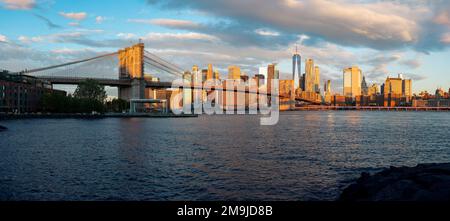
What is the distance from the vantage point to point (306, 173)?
20953 millimetres

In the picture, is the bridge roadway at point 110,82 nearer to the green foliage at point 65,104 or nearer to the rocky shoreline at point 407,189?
the green foliage at point 65,104

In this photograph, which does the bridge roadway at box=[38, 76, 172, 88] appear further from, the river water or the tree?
the river water

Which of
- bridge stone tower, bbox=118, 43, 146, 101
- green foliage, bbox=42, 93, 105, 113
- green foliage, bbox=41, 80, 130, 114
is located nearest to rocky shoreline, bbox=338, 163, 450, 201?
green foliage, bbox=42, 93, 105, 113

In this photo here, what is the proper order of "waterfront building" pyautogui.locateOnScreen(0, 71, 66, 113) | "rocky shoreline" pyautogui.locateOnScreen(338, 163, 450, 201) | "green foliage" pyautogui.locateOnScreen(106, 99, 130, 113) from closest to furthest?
"rocky shoreline" pyautogui.locateOnScreen(338, 163, 450, 201)
"waterfront building" pyautogui.locateOnScreen(0, 71, 66, 113)
"green foliage" pyautogui.locateOnScreen(106, 99, 130, 113)

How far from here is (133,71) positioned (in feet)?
410

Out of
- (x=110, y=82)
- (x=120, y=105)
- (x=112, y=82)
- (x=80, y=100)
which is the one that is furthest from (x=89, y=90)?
(x=120, y=105)

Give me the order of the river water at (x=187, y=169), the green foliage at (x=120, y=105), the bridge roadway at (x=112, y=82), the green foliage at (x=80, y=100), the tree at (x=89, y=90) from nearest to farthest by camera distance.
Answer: the river water at (x=187, y=169) < the green foliage at (x=80, y=100) < the bridge roadway at (x=112, y=82) < the tree at (x=89, y=90) < the green foliage at (x=120, y=105)

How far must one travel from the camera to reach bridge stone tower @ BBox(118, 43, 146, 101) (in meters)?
119

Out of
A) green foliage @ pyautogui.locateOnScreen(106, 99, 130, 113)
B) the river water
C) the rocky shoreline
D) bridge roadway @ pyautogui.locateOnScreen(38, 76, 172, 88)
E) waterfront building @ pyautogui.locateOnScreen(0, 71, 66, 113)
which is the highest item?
bridge roadway @ pyautogui.locateOnScreen(38, 76, 172, 88)

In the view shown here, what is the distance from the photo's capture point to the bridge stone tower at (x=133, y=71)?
11888 cm

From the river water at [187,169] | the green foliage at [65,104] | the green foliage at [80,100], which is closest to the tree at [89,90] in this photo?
the green foliage at [80,100]

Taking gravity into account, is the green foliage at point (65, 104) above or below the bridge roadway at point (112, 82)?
below
